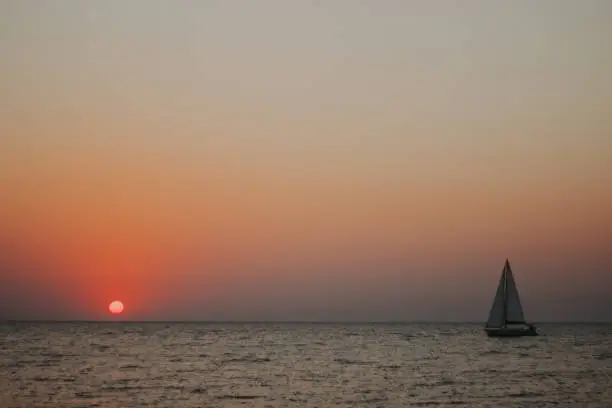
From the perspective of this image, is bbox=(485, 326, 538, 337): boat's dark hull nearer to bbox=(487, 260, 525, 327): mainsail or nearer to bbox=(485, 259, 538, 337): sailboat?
bbox=(485, 259, 538, 337): sailboat

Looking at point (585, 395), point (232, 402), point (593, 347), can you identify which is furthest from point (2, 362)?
point (593, 347)

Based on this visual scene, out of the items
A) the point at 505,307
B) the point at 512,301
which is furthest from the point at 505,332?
the point at 512,301

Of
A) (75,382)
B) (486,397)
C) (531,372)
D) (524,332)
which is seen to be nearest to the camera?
(486,397)

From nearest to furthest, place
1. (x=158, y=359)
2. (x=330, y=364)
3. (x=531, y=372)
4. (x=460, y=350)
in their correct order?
(x=531, y=372)
(x=330, y=364)
(x=158, y=359)
(x=460, y=350)

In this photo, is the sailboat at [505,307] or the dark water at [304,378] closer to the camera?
the dark water at [304,378]

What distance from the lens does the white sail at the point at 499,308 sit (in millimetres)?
94944

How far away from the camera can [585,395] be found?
164 feet

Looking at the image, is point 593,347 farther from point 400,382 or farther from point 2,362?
point 2,362

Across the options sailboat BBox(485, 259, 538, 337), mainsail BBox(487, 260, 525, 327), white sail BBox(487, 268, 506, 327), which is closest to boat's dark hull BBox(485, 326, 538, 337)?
sailboat BBox(485, 259, 538, 337)

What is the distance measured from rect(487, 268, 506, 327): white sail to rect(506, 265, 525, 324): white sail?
0.62 m

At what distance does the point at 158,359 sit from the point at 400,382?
1309 inches

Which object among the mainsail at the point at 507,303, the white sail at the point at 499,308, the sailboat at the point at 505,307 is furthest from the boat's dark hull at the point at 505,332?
the mainsail at the point at 507,303

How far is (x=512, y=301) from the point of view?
95062 mm

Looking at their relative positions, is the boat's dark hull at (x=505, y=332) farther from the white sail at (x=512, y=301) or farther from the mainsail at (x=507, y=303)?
the white sail at (x=512, y=301)
